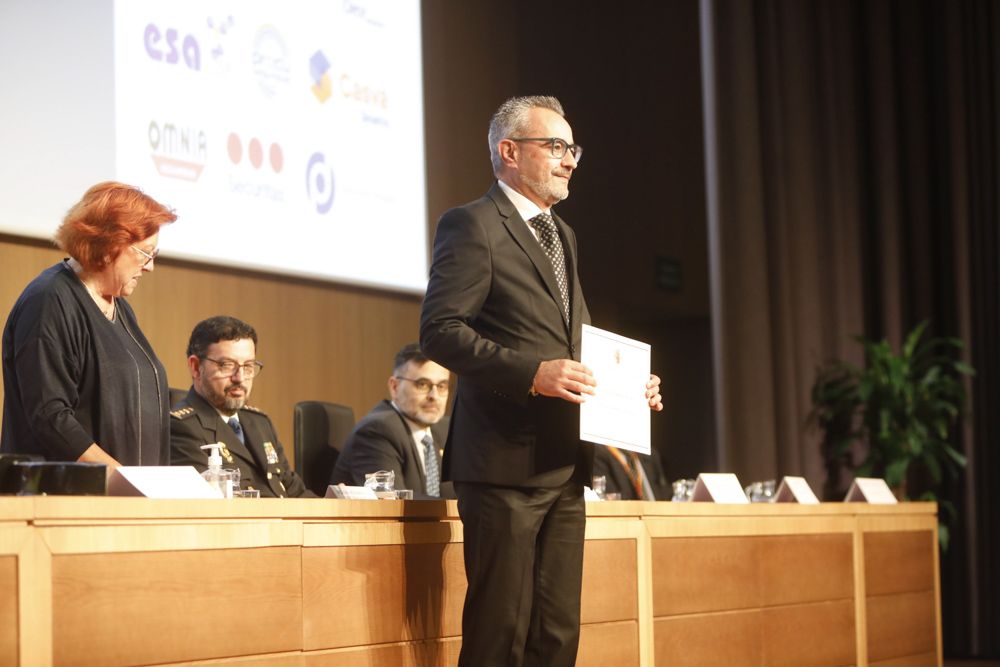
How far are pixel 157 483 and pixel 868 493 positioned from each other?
3.03 meters

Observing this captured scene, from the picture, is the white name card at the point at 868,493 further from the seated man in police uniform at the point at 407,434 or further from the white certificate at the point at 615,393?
the white certificate at the point at 615,393

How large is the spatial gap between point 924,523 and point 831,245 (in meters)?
2.59

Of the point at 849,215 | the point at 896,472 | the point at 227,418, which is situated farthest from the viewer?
the point at 849,215

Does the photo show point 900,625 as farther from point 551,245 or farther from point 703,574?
point 551,245

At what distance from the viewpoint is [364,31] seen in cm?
513

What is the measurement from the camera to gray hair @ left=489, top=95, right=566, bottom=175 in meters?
2.35

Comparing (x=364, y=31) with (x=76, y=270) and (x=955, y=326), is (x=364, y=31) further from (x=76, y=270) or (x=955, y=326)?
(x=955, y=326)

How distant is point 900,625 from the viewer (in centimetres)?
432

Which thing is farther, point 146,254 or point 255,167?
point 255,167

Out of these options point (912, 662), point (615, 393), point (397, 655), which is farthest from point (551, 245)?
point (912, 662)

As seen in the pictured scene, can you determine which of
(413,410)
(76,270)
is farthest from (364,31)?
(76,270)

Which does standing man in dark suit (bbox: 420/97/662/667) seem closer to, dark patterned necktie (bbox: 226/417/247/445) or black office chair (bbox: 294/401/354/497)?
dark patterned necktie (bbox: 226/417/247/445)

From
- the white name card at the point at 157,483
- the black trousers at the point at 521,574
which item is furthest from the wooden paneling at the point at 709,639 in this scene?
the white name card at the point at 157,483

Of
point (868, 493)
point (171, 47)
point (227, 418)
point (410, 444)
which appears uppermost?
point (171, 47)
